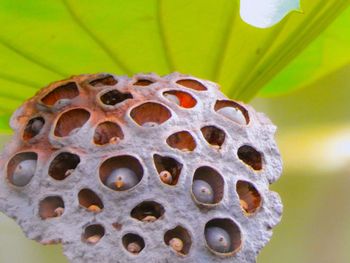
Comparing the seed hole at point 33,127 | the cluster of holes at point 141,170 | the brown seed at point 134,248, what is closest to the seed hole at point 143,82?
the cluster of holes at point 141,170

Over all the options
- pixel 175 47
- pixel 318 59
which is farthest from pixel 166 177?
pixel 318 59

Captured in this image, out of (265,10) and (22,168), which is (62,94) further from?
(265,10)

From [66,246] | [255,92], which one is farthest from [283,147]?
[66,246]

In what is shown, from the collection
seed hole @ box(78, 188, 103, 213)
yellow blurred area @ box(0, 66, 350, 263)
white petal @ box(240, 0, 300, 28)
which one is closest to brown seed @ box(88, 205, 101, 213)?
seed hole @ box(78, 188, 103, 213)

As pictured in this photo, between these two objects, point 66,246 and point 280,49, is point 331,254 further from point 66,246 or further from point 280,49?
point 66,246

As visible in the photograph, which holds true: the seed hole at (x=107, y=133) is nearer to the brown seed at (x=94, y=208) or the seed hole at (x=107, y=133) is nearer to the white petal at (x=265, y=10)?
the brown seed at (x=94, y=208)

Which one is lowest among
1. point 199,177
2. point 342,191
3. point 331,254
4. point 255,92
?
point 199,177

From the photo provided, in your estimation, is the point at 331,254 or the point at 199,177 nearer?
→ the point at 199,177

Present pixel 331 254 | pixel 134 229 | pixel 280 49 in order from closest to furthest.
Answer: pixel 134 229 < pixel 280 49 < pixel 331 254
